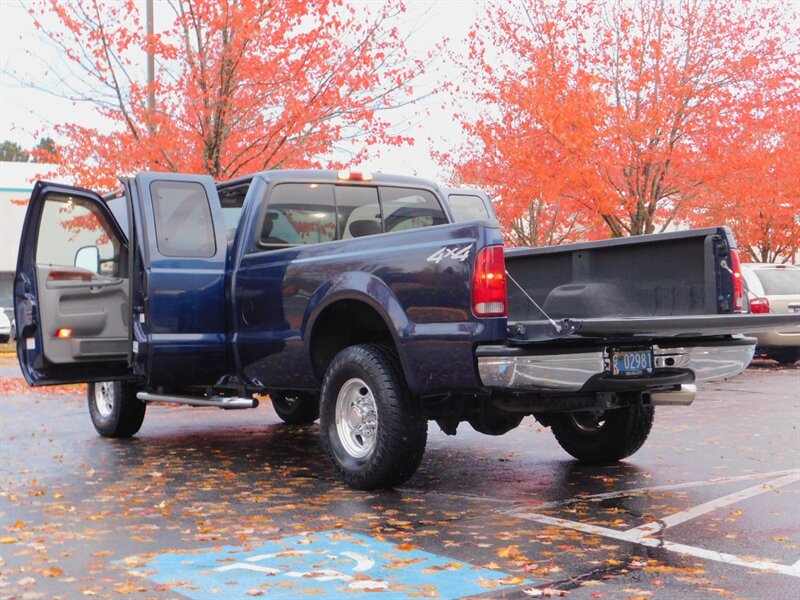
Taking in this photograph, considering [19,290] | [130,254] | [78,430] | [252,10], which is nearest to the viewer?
[130,254]

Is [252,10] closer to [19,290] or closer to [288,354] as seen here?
[19,290]

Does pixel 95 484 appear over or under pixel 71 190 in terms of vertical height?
under

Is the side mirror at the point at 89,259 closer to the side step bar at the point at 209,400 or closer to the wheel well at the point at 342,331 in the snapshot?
the side step bar at the point at 209,400

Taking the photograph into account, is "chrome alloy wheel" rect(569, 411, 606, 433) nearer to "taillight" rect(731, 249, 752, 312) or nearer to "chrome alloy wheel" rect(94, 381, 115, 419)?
"taillight" rect(731, 249, 752, 312)

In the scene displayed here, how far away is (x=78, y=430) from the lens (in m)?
11.0

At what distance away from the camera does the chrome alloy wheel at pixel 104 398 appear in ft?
33.6

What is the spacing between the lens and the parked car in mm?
18016

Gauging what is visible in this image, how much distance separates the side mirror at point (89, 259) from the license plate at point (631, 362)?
4.95 metres

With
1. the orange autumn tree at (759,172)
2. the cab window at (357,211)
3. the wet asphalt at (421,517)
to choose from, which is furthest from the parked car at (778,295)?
the cab window at (357,211)

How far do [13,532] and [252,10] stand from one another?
34.1ft

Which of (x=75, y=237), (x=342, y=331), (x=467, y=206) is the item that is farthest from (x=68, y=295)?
(x=467, y=206)

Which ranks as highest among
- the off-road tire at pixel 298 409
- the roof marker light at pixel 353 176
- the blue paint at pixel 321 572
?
the roof marker light at pixel 353 176

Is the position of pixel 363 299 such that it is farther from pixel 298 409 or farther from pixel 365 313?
pixel 298 409

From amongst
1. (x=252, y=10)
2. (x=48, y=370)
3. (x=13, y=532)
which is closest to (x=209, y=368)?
(x=48, y=370)
